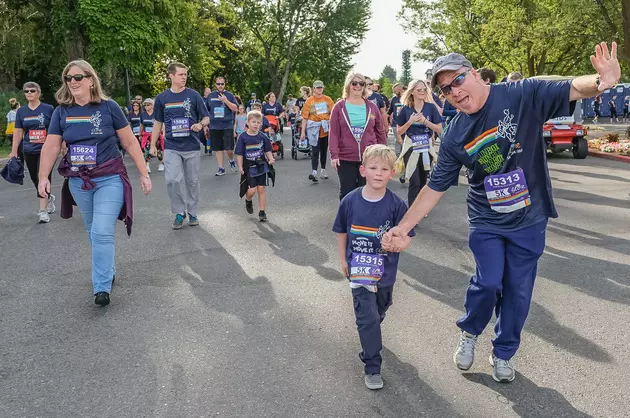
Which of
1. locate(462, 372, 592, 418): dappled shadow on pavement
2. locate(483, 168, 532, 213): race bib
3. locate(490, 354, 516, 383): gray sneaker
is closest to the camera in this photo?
locate(462, 372, 592, 418): dappled shadow on pavement

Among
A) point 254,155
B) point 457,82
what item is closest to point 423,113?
point 254,155

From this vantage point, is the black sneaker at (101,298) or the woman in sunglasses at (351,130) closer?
the black sneaker at (101,298)

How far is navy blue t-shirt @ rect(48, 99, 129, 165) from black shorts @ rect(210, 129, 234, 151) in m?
8.85

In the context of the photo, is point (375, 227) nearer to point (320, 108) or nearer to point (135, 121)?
point (320, 108)

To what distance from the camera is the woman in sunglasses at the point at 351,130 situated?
6.69m

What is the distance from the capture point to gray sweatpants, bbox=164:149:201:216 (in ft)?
26.3

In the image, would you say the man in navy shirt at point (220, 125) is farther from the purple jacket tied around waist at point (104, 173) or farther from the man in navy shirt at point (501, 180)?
the man in navy shirt at point (501, 180)

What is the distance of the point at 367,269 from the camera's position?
359 centimetres

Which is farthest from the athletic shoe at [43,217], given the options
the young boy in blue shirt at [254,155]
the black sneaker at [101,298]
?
the black sneaker at [101,298]

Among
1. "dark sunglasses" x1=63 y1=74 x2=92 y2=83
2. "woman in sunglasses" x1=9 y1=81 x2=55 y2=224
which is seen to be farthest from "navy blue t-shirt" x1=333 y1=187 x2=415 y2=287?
"woman in sunglasses" x1=9 y1=81 x2=55 y2=224

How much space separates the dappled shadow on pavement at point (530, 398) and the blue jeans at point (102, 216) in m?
3.06

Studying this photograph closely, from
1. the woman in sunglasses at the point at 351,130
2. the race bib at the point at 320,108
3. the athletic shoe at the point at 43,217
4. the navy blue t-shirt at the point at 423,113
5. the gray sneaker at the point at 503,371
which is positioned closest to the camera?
the gray sneaker at the point at 503,371

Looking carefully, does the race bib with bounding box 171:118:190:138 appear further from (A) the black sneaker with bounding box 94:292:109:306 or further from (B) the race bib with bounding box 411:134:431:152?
(A) the black sneaker with bounding box 94:292:109:306

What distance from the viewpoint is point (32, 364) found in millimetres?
4023
